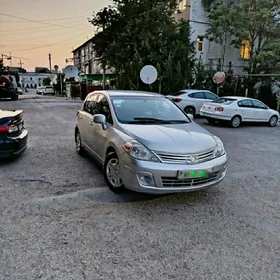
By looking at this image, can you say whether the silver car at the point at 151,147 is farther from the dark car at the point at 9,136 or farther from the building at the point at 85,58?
the building at the point at 85,58

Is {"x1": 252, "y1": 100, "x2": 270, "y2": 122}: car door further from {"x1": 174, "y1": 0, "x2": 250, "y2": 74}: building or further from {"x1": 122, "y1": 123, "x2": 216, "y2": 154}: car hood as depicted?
{"x1": 174, "y1": 0, "x2": 250, "y2": 74}: building

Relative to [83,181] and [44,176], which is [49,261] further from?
[44,176]

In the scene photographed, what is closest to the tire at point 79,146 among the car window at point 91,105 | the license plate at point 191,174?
the car window at point 91,105

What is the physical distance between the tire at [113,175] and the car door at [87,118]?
1.26 m

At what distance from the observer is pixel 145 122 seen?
4.74 meters

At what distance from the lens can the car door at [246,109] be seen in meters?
12.4

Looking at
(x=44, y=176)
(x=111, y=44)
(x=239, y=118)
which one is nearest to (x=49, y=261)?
(x=44, y=176)

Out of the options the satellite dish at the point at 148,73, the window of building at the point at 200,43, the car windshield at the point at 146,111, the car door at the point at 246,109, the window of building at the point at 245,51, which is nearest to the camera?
the car windshield at the point at 146,111

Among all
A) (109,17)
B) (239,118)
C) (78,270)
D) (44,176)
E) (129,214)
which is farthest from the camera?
(109,17)

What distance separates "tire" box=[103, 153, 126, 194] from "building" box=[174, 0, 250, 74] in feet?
63.1

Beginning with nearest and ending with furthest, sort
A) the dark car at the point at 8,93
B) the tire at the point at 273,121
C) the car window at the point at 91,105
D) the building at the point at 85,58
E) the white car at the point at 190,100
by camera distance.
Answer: the car window at the point at 91,105 < the tire at the point at 273,121 < the white car at the point at 190,100 < the dark car at the point at 8,93 < the building at the point at 85,58

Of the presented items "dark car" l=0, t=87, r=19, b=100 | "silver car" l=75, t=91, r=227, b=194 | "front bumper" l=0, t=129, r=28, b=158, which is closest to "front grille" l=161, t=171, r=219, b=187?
"silver car" l=75, t=91, r=227, b=194

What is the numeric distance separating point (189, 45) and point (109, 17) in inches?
236

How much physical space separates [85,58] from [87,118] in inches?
1609
